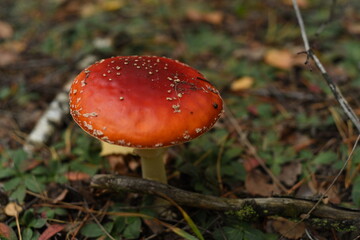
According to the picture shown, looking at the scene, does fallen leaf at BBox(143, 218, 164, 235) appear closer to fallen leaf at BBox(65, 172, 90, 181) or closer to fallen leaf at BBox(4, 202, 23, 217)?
fallen leaf at BBox(65, 172, 90, 181)

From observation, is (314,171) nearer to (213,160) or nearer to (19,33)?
(213,160)

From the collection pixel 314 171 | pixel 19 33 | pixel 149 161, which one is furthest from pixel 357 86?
pixel 19 33

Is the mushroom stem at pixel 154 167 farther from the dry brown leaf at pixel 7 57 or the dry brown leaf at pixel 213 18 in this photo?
the dry brown leaf at pixel 213 18

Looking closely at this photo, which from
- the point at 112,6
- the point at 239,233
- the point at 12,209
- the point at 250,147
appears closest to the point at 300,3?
the point at 112,6

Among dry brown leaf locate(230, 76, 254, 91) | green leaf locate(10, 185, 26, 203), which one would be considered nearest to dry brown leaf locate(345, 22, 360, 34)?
dry brown leaf locate(230, 76, 254, 91)

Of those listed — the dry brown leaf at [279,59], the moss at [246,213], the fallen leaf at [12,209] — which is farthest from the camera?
the dry brown leaf at [279,59]

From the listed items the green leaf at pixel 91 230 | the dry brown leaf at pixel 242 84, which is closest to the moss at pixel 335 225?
the green leaf at pixel 91 230

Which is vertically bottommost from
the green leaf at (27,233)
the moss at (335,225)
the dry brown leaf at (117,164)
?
the green leaf at (27,233)

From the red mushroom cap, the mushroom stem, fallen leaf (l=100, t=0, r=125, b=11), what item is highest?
the red mushroom cap
